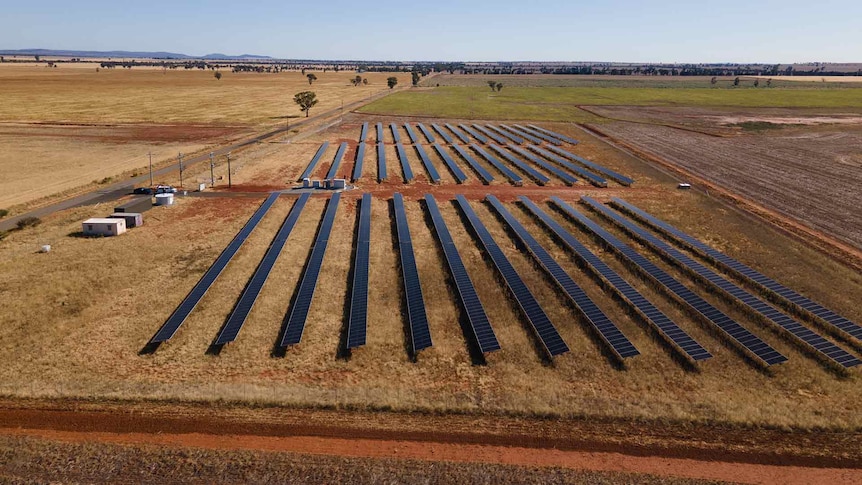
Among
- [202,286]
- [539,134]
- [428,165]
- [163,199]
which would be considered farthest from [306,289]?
[539,134]

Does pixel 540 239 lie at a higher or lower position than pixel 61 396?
higher

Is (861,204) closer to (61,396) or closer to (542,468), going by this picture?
(542,468)

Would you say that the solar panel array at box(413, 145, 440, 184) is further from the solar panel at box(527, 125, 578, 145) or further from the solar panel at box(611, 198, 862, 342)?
the solar panel at box(527, 125, 578, 145)

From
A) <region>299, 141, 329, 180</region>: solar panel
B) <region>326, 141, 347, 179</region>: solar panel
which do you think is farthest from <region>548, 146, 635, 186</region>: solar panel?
<region>299, 141, 329, 180</region>: solar panel

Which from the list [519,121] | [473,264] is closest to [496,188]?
[473,264]

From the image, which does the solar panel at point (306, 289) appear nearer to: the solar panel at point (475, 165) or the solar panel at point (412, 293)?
the solar panel at point (412, 293)

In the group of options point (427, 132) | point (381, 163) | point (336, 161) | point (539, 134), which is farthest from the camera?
point (427, 132)

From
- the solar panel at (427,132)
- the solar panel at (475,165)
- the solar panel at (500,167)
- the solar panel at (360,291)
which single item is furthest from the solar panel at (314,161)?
the solar panel at (500,167)

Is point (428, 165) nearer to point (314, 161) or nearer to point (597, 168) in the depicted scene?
point (314, 161)
